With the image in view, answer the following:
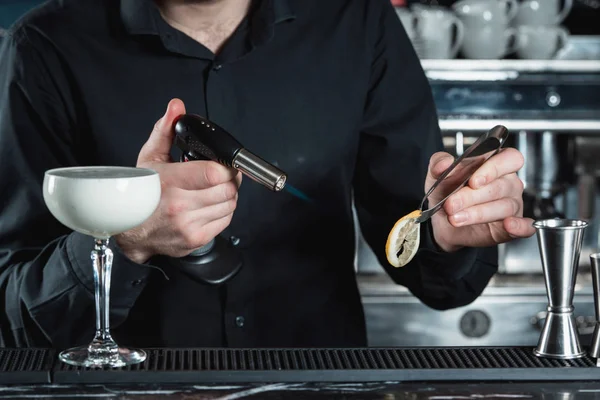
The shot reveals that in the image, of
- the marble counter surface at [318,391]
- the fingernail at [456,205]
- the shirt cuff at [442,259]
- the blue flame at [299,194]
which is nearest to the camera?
the marble counter surface at [318,391]

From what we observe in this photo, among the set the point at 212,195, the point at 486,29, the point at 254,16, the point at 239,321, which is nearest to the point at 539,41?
the point at 486,29

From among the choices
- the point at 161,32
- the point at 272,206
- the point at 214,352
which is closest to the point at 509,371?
the point at 214,352

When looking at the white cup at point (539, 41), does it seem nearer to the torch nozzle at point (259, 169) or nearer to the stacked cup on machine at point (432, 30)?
the stacked cup on machine at point (432, 30)

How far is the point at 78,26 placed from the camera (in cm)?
184

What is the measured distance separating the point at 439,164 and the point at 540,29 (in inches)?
61.5

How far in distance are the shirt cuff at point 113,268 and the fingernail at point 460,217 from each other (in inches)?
18.1

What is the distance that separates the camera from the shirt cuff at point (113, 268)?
148cm

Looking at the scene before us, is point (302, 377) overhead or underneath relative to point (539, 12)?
underneath

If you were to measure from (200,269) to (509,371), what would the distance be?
0.50 m

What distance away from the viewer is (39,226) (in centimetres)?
173

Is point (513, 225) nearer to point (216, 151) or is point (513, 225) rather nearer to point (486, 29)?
point (216, 151)

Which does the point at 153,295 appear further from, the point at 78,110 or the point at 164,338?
the point at 78,110

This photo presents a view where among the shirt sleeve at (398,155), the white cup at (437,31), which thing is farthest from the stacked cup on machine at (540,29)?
the shirt sleeve at (398,155)

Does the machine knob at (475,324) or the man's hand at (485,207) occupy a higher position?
the man's hand at (485,207)
